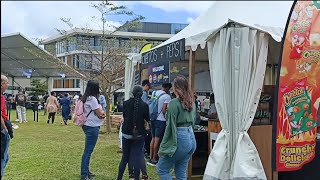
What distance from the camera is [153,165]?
308 inches

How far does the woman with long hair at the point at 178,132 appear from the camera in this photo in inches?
183

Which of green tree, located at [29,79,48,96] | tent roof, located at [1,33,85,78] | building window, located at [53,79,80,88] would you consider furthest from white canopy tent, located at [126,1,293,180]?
building window, located at [53,79,80,88]

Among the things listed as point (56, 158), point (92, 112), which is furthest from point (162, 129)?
point (56, 158)

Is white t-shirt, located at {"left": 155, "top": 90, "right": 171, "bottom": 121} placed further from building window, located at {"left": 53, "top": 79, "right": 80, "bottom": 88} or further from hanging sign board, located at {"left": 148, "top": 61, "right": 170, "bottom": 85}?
building window, located at {"left": 53, "top": 79, "right": 80, "bottom": 88}

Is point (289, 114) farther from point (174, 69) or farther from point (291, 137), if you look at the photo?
point (174, 69)

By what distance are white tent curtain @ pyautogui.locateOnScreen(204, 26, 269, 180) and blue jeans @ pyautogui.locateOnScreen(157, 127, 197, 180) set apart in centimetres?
71

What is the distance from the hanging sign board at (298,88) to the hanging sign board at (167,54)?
A: 2114 mm

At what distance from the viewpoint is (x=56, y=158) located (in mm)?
8719

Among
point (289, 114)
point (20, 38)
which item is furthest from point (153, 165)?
point (20, 38)

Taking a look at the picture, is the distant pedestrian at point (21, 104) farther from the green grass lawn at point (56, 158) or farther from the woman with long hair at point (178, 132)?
the woman with long hair at point (178, 132)

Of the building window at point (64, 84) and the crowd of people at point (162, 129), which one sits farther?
the building window at point (64, 84)

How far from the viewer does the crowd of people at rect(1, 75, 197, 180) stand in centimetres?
466

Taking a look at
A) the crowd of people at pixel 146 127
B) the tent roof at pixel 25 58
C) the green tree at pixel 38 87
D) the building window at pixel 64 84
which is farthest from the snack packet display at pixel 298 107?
the building window at pixel 64 84

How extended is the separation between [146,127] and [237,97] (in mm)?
1471
